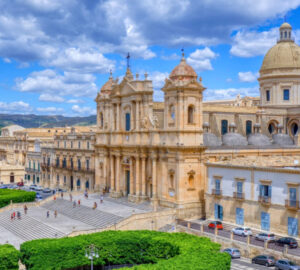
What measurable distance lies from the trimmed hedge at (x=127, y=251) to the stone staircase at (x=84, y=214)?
10724mm

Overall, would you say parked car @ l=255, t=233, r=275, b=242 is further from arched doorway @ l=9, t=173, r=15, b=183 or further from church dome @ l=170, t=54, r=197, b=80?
arched doorway @ l=9, t=173, r=15, b=183

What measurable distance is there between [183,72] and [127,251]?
22.4 meters

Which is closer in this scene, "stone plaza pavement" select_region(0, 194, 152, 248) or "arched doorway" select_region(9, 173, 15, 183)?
"stone plaza pavement" select_region(0, 194, 152, 248)

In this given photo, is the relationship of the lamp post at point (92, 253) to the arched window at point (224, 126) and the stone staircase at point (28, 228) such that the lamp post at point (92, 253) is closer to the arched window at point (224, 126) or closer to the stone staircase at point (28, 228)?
the stone staircase at point (28, 228)

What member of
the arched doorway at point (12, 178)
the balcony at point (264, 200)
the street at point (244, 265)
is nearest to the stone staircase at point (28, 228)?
the street at point (244, 265)

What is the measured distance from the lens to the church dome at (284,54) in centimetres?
6469

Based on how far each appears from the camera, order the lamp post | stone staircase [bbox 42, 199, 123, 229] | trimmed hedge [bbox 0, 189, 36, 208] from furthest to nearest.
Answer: trimmed hedge [bbox 0, 189, 36, 208], stone staircase [bbox 42, 199, 123, 229], the lamp post

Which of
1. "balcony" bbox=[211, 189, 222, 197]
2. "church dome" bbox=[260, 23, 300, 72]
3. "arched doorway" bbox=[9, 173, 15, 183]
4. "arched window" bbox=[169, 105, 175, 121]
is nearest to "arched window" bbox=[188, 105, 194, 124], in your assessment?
"arched window" bbox=[169, 105, 175, 121]

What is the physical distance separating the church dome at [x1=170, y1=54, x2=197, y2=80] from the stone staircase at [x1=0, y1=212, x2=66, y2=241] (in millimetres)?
20352

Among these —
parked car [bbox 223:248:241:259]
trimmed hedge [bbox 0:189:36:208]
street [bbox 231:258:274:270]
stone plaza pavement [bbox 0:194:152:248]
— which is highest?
trimmed hedge [bbox 0:189:36:208]

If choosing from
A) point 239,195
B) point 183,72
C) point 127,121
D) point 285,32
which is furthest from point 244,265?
point 285,32

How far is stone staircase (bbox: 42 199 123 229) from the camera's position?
4441 centimetres

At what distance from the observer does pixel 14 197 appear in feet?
185

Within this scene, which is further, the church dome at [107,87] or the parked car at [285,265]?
the church dome at [107,87]
